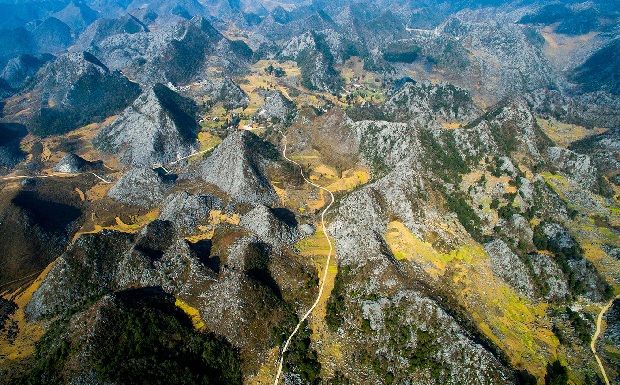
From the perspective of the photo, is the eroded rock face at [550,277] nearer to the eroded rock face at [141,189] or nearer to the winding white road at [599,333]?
the winding white road at [599,333]

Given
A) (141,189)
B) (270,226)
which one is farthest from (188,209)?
(270,226)

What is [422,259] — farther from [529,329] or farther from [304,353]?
[304,353]

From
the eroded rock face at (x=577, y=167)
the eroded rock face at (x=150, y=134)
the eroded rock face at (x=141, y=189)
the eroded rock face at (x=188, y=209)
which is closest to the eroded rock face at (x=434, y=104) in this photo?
the eroded rock face at (x=577, y=167)

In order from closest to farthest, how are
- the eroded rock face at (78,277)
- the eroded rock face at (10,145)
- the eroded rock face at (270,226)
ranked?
1. the eroded rock face at (78,277)
2. the eroded rock face at (270,226)
3. the eroded rock face at (10,145)

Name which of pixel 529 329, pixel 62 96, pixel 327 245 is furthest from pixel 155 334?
pixel 62 96

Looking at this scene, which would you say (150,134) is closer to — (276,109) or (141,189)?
(141,189)

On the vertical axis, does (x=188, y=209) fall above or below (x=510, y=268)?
below
